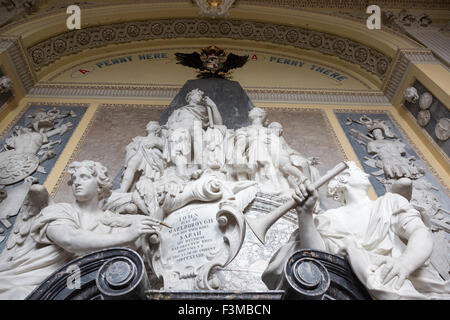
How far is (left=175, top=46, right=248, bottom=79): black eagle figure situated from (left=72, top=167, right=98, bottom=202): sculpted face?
15.9 feet

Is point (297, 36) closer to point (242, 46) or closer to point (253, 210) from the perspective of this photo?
point (242, 46)

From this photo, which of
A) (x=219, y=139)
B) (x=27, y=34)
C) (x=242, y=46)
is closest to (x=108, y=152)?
(x=219, y=139)

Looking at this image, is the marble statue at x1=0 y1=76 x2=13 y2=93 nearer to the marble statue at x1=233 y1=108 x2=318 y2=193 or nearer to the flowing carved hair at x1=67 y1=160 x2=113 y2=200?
the flowing carved hair at x1=67 y1=160 x2=113 y2=200

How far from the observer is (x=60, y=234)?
374 cm

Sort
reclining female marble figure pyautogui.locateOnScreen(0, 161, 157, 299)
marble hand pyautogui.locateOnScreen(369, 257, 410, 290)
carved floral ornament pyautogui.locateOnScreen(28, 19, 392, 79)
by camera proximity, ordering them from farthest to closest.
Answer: carved floral ornament pyautogui.locateOnScreen(28, 19, 392, 79) < reclining female marble figure pyautogui.locateOnScreen(0, 161, 157, 299) < marble hand pyautogui.locateOnScreen(369, 257, 410, 290)

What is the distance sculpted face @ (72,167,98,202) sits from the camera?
4238mm

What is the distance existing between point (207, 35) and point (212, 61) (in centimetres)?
165

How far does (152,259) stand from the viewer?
399cm

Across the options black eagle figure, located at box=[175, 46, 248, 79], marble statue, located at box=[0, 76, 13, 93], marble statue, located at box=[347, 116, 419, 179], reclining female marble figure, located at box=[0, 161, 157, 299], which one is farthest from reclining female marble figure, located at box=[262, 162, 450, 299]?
marble statue, located at box=[0, 76, 13, 93]

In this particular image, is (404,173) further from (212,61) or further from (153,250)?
(212,61)

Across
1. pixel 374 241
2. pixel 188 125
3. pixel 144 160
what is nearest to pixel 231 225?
pixel 374 241

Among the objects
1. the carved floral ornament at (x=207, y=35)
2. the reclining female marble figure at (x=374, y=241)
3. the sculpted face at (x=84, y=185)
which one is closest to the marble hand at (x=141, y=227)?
the sculpted face at (x=84, y=185)

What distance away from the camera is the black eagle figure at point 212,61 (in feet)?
29.8

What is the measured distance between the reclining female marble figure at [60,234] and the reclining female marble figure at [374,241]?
1.29m
